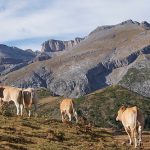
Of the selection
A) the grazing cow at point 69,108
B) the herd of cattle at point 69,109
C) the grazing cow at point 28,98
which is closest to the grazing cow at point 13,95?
the herd of cattle at point 69,109

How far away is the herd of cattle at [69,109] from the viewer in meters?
30.0

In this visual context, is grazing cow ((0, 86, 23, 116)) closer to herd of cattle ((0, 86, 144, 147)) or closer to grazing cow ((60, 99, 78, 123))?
herd of cattle ((0, 86, 144, 147))

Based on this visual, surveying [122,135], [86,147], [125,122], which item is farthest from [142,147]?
[122,135]

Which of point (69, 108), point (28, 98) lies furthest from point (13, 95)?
point (69, 108)

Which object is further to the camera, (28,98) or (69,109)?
(69,109)

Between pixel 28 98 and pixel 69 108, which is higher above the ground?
pixel 28 98

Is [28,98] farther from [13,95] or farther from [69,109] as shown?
[69,109]

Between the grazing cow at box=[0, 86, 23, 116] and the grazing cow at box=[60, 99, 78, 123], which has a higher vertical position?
the grazing cow at box=[0, 86, 23, 116]

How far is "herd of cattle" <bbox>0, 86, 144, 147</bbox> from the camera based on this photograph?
98.5 ft

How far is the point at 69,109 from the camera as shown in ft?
138

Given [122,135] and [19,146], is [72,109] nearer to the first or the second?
[122,135]

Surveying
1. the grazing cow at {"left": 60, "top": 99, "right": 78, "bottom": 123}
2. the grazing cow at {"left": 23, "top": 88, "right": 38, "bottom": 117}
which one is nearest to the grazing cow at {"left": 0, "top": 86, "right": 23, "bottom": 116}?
the grazing cow at {"left": 23, "top": 88, "right": 38, "bottom": 117}

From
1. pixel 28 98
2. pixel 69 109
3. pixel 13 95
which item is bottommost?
pixel 69 109

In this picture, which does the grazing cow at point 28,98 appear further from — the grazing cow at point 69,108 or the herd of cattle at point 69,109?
the grazing cow at point 69,108
